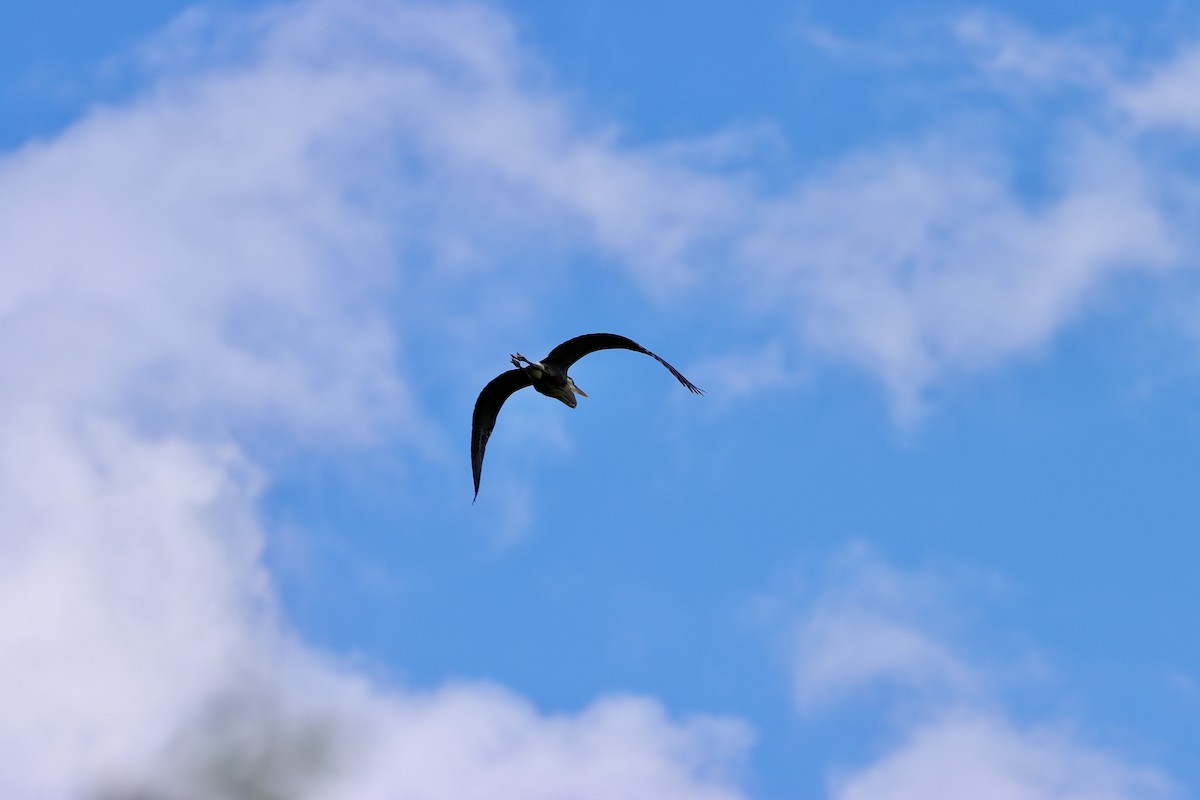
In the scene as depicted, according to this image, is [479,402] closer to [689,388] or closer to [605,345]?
[605,345]

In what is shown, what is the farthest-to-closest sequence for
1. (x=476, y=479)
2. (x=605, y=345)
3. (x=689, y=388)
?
(x=476, y=479), (x=605, y=345), (x=689, y=388)

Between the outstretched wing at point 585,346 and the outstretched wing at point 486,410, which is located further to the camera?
the outstretched wing at point 486,410

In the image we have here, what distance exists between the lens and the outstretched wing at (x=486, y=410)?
33.8 m

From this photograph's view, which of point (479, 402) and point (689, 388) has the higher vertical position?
point (479, 402)

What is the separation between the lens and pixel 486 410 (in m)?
34.3

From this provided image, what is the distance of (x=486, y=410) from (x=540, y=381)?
6.17 feet

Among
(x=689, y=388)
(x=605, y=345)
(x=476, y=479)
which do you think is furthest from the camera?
Answer: (x=476, y=479)

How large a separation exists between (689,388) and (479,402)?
6.70m

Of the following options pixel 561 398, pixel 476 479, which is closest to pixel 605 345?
pixel 561 398

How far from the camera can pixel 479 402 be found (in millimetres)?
34188

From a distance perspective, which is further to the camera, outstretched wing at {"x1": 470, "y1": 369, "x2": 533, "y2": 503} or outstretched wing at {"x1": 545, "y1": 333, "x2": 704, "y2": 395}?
outstretched wing at {"x1": 470, "y1": 369, "x2": 533, "y2": 503}

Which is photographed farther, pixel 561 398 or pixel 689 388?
pixel 561 398

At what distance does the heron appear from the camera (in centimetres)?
3167

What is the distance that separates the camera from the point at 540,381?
108 feet
